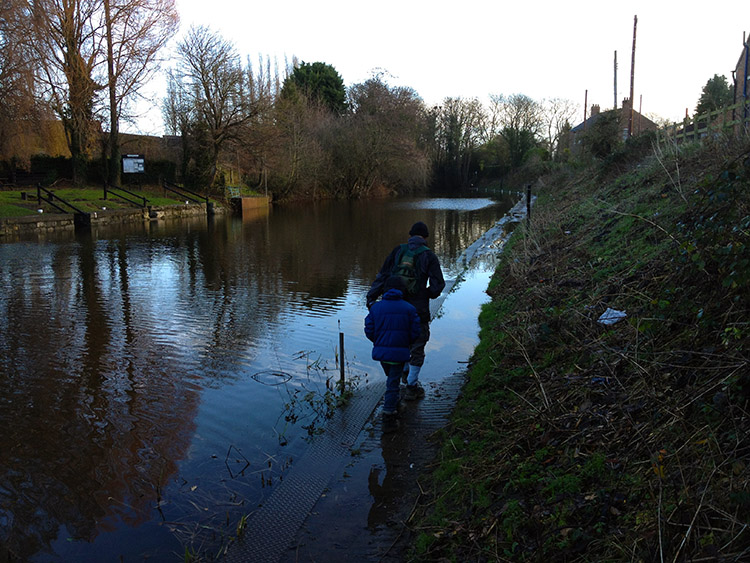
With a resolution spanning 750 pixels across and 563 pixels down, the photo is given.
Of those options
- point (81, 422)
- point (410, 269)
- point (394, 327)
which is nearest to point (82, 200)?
point (81, 422)

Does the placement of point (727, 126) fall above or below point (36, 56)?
below

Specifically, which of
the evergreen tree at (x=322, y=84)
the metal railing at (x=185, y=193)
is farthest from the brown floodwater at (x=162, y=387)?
the evergreen tree at (x=322, y=84)

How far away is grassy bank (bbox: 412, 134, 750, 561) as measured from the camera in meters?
2.69

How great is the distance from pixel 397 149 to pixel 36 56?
3445 cm

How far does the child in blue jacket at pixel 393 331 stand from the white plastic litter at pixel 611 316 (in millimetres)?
1737

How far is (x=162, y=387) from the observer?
6.64 meters

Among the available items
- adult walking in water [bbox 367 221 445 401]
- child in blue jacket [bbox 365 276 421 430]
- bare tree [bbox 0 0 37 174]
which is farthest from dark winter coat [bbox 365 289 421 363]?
bare tree [bbox 0 0 37 174]

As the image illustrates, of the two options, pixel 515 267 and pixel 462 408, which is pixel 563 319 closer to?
pixel 462 408

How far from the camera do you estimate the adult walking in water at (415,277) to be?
5797 millimetres

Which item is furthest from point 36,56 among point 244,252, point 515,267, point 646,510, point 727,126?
point 646,510

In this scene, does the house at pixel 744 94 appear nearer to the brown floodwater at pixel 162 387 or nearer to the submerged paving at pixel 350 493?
the brown floodwater at pixel 162 387

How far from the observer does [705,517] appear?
252cm

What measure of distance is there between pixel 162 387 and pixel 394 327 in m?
3.16

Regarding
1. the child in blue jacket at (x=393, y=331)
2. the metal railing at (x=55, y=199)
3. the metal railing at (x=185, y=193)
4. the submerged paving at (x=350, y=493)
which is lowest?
the submerged paving at (x=350, y=493)
